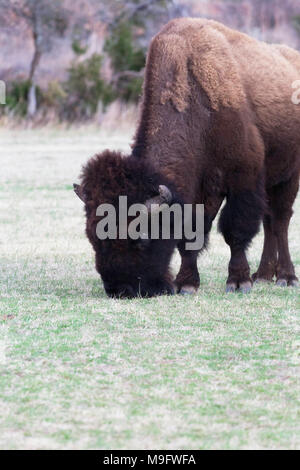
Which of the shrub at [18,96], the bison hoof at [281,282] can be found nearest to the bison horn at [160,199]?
the bison hoof at [281,282]

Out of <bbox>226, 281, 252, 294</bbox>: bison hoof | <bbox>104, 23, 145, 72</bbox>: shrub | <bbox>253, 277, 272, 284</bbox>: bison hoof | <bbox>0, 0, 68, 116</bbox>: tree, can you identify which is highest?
<bbox>0, 0, 68, 116</bbox>: tree

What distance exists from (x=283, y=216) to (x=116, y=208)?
10.2 feet

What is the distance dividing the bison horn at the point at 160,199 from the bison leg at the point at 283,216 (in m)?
2.45

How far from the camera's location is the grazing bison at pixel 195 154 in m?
8.20

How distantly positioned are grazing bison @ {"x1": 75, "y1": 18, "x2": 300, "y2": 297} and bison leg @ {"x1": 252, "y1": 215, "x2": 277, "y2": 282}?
0.20 metres

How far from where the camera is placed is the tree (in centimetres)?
4122

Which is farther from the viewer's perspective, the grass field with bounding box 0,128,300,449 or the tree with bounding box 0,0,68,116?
the tree with bounding box 0,0,68,116

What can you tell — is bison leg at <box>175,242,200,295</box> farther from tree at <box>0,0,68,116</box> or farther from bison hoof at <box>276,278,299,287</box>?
tree at <box>0,0,68,116</box>

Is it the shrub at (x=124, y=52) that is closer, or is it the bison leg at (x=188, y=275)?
the bison leg at (x=188, y=275)

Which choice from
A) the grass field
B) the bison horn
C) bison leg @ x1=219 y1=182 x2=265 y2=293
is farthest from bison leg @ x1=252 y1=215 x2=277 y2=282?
the bison horn

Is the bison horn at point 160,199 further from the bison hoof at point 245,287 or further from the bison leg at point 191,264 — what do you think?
the bison hoof at point 245,287

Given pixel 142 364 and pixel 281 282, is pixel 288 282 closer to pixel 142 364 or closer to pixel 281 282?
pixel 281 282

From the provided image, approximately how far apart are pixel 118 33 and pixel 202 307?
32.9 m

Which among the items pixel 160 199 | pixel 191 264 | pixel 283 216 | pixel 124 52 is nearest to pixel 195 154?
pixel 160 199
